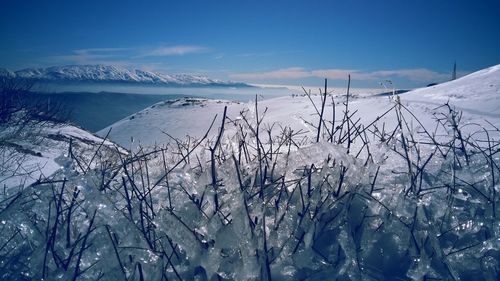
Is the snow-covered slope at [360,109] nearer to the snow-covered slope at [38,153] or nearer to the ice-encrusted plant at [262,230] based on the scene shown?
the ice-encrusted plant at [262,230]

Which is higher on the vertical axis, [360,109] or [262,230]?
[262,230]

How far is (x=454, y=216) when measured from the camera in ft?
7.98

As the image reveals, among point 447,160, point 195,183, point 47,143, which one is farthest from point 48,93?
point 447,160

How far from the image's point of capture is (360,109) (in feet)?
49.2

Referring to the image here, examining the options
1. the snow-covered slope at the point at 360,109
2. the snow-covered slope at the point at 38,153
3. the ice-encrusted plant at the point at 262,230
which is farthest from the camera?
the snow-covered slope at the point at 360,109

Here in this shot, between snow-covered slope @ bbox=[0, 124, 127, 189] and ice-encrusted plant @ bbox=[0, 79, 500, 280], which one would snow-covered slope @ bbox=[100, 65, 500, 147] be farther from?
snow-covered slope @ bbox=[0, 124, 127, 189]

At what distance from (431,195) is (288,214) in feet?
3.32

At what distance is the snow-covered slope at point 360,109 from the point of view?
9.33 meters

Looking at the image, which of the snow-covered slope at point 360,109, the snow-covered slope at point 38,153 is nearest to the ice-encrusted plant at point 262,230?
the snow-covered slope at point 360,109

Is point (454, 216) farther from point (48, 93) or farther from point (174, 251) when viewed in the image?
point (48, 93)

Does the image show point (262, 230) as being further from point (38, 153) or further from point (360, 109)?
point (360, 109)

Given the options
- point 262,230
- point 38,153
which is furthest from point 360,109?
point 262,230

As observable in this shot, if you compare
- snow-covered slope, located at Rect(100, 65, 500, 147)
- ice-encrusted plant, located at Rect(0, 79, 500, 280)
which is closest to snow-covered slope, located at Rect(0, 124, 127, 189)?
snow-covered slope, located at Rect(100, 65, 500, 147)

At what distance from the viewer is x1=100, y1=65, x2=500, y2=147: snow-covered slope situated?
9328mm
